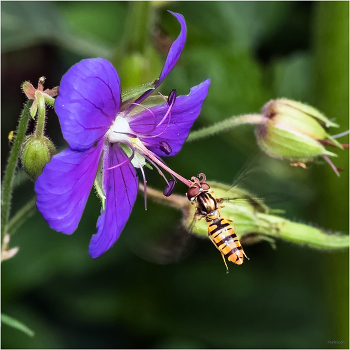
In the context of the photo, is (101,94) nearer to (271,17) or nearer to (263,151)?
(263,151)

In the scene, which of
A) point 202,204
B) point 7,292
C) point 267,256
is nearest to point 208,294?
point 267,256

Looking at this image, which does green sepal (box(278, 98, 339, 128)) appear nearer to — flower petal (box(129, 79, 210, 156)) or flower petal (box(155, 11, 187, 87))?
flower petal (box(129, 79, 210, 156))

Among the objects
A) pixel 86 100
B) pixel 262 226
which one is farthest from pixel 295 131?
pixel 86 100

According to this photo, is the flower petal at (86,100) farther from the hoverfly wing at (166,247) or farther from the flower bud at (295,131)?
the flower bud at (295,131)

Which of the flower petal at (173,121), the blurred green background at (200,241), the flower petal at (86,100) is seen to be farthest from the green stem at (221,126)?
the blurred green background at (200,241)

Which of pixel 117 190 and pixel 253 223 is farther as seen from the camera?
pixel 253 223

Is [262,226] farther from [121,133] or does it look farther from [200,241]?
[200,241]

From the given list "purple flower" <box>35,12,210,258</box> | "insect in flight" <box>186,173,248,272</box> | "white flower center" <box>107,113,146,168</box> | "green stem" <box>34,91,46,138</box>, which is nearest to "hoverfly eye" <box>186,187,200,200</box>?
"insect in flight" <box>186,173,248,272</box>
